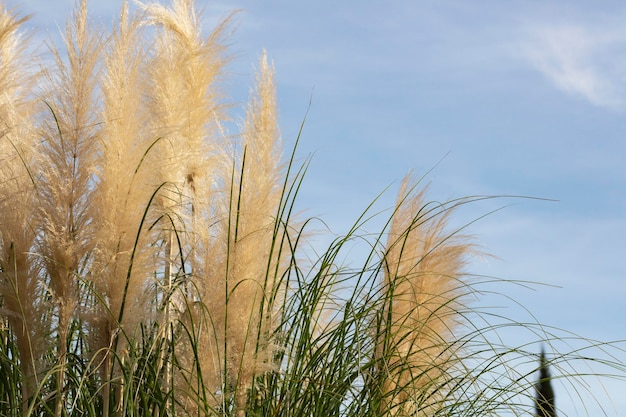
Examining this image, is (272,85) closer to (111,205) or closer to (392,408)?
(111,205)

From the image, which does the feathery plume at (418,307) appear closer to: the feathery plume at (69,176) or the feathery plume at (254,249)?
the feathery plume at (254,249)

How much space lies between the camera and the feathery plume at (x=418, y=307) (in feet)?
13.3

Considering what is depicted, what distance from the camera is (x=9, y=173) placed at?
4020 mm

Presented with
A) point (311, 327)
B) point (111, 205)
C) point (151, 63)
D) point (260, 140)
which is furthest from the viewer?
point (151, 63)

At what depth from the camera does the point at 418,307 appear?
415cm

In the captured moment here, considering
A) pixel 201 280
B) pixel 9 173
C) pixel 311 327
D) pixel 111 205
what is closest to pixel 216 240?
pixel 201 280

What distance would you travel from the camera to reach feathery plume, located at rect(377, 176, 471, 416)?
404 centimetres

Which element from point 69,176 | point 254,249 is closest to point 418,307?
point 254,249

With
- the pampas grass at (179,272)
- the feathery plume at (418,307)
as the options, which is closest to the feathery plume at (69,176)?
the pampas grass at (179,272)

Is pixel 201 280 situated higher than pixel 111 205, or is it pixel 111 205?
pixel 111 205

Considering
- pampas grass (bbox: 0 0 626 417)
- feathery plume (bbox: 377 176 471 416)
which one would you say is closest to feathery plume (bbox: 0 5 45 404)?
pampas grass (bbox: 0 0 626 417)

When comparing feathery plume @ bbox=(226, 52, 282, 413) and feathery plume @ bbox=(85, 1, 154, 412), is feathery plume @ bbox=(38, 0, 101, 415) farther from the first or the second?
feathery plume @ bbox=(226, 52, 282, 413)

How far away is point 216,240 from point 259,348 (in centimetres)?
50

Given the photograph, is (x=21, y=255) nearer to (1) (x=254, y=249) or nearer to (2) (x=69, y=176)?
(2) (x=69, y=176)
